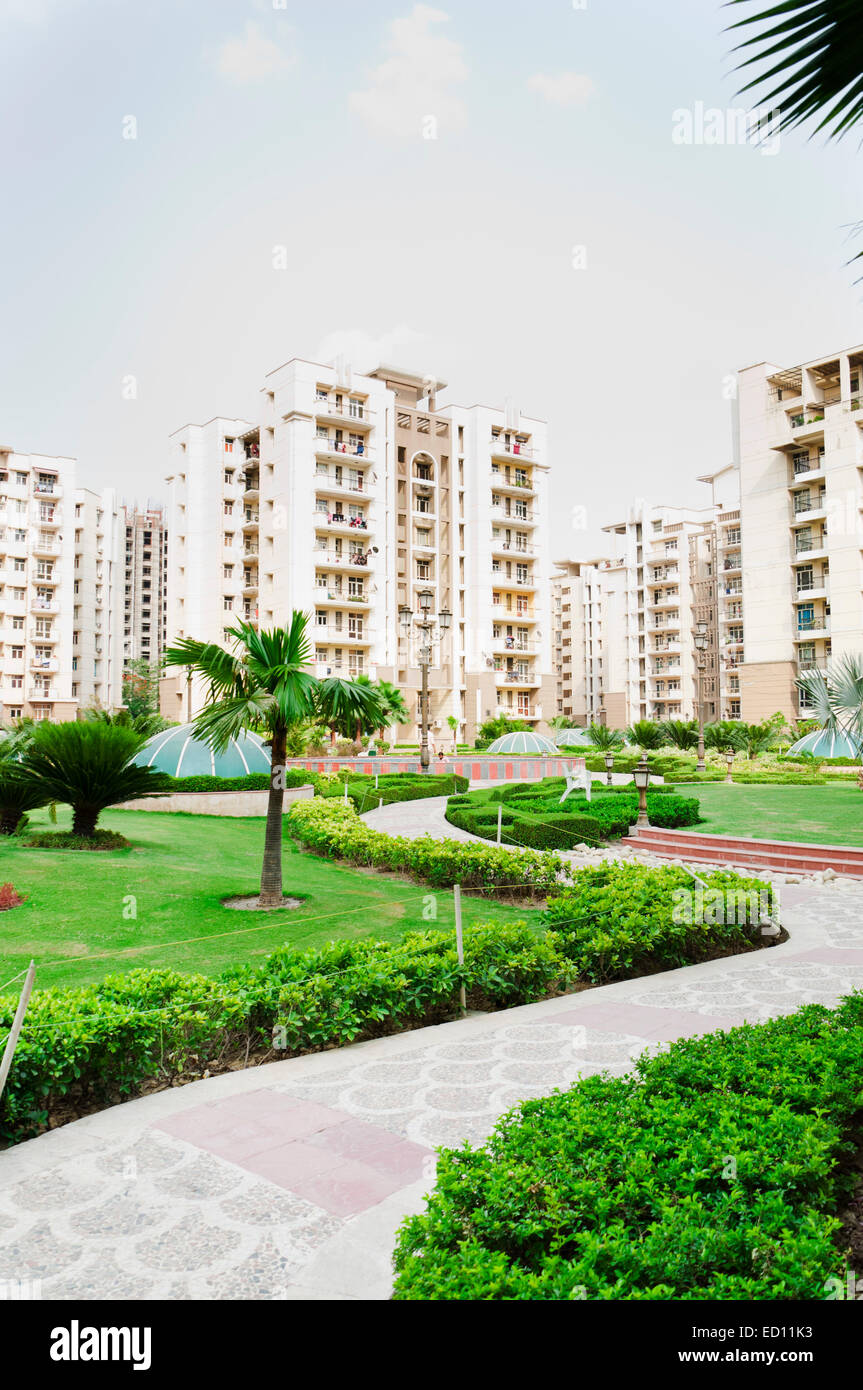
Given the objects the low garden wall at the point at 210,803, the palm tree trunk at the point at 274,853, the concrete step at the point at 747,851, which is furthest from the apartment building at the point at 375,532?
the palm tree trunk at the point at 274,853

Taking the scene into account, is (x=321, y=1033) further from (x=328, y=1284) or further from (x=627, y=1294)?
(x=627, y=1294)

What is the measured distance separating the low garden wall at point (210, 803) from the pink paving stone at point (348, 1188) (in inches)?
670

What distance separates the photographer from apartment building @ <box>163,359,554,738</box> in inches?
2060

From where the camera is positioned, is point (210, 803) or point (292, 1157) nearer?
point (292, 1157)

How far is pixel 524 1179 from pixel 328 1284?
82 centimetres

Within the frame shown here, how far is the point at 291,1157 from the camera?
182 inches

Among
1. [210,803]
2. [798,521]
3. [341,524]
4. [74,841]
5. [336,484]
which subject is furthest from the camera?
[336,484]

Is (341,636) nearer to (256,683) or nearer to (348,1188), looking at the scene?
(256,683)

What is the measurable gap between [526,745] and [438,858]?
27.4m

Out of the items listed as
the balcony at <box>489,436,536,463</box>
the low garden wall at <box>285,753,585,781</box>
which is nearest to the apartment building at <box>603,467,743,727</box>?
the balcony at <box>489,436,536,463</box>

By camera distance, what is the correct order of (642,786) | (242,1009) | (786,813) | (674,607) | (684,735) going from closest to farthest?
(242,1009) → (642,786) → (786,813) → (684,735) → (674,607)

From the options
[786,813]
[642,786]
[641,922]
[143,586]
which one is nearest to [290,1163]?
[641,922]

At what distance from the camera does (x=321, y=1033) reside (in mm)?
6379
